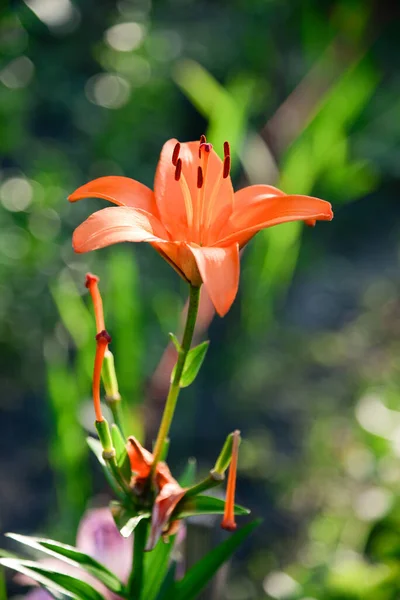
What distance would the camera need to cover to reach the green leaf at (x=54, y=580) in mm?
401

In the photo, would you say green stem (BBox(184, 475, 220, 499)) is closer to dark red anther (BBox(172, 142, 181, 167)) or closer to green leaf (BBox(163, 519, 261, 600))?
green leaf (BBox(163, 519, 261, 600))

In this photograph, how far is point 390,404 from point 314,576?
462 millimetres

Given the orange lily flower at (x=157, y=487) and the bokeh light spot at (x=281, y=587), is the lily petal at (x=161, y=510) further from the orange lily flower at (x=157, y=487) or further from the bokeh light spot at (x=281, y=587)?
the bokeh light spot at (x=281, y=587)

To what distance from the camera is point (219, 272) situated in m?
0.35

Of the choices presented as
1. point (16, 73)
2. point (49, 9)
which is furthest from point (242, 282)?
point (49, 9)

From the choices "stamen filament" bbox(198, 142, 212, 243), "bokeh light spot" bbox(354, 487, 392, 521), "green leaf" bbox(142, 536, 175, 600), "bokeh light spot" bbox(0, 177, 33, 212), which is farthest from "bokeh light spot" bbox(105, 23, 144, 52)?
"green leaf" bbox(142, 536, 175, 600)

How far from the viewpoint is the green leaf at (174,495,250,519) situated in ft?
1.28

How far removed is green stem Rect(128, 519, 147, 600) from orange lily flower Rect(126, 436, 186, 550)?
0.6 inches

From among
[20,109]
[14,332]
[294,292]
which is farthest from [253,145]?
[294,292]

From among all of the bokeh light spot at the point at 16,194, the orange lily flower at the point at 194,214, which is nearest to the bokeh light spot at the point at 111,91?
the bokeh light spot at the point at 16,194

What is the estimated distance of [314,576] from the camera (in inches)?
35.3

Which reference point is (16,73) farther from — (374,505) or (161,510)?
(161,510)

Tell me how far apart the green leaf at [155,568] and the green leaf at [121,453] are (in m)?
0.07

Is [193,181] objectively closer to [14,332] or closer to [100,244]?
[100,244]
